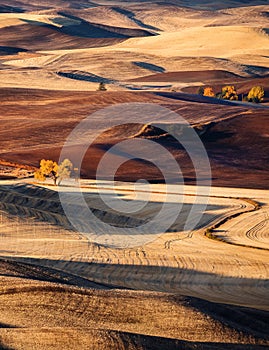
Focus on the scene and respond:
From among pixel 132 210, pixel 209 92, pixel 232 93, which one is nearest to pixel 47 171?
pixel 132 210

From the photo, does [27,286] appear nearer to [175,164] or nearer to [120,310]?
[120,310]

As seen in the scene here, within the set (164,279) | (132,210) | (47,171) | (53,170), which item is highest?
(164,279)

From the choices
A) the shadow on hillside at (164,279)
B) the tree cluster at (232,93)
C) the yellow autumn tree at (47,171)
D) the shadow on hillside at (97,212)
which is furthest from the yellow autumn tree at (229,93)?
the shadow on hillside at (164,279)

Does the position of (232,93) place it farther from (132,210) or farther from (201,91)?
(132,210)

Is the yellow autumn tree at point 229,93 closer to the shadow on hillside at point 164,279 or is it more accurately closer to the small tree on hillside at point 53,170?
the small tree on hillside at point 53,170

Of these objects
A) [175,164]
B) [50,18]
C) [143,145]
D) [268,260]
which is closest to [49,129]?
[143,145]

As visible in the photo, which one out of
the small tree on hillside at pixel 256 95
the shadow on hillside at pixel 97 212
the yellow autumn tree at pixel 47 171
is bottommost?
the small tree on hillside at pixel 256 95
